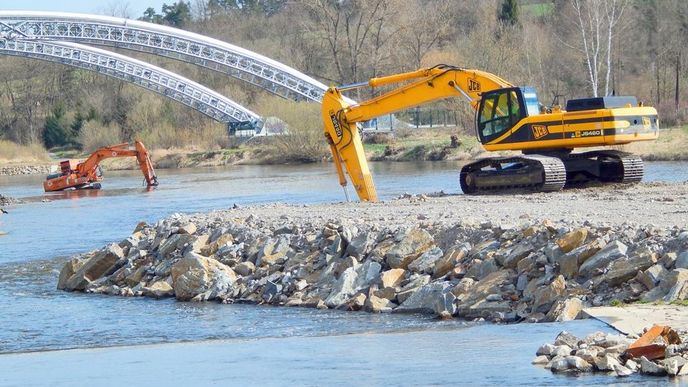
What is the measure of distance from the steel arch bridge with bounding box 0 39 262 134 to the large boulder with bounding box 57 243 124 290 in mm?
63401

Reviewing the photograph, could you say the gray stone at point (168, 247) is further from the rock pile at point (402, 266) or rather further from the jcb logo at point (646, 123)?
the jcb logo at point (646, 123)

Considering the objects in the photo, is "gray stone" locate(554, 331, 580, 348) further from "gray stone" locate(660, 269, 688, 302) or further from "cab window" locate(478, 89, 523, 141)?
"cab window" locate(478, 89, 523, 141)

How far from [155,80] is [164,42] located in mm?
2776

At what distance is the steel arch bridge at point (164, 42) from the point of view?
8488 cm

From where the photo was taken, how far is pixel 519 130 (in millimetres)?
29062

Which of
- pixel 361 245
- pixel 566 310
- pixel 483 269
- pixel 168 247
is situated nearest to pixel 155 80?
pixel 168 247

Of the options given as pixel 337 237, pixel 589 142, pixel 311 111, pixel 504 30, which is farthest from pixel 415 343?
pixel 504 30

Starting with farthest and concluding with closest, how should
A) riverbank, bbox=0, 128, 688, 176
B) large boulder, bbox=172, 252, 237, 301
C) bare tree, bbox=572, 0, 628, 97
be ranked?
bare tree, bbox=572, 0, 628, 97 < riverbank, bbox=0, 128, 688, 176 < large boulder, bbox=172, 252, 237, 301

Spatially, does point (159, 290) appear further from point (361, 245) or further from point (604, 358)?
point (604, 358)

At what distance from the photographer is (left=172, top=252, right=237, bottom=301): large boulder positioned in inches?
818

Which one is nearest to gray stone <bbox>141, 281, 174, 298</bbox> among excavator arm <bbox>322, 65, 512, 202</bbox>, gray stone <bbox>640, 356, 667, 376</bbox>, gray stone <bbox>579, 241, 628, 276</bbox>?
gray stone <bbox>579, 241, 628, 276</bbox>

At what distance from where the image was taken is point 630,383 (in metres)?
11.8

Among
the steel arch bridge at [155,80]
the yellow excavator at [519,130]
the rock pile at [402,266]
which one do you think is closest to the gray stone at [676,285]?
the rock pile at [402,266]

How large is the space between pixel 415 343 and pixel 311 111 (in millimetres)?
60864
